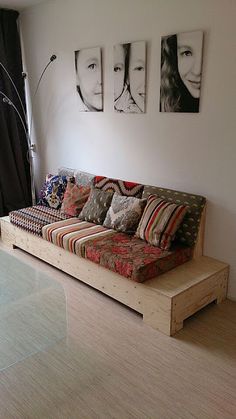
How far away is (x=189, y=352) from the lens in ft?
7.24

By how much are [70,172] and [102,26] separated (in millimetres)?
1428

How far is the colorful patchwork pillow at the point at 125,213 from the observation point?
2.95 m

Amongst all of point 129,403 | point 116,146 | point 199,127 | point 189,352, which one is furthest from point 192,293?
point 116,146

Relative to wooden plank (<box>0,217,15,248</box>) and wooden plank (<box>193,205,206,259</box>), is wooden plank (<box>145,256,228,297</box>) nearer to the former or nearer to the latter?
wooden plank (<box>193,205,206,259</box>)

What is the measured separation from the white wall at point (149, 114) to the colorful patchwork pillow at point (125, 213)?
0.94ft

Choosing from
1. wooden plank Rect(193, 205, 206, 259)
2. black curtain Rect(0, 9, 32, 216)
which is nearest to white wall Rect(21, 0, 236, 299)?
wooden plank Rect(193, 205, 206, 259)

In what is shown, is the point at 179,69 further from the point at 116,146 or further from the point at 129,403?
the point at 129,403

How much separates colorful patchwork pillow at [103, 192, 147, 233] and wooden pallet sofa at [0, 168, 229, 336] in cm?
9

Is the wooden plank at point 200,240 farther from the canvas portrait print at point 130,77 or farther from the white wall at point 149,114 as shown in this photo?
the canvas portrait print at point 130,77

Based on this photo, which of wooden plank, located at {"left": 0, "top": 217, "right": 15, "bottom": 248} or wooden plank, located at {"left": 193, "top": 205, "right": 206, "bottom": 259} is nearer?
wooden plank, located at {"left": 193, "top": 205, "right": 206, "bottom": 259}

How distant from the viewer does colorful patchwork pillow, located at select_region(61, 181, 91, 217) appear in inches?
136

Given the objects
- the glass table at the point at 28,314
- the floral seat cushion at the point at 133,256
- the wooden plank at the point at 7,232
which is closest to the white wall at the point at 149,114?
the floral seat cushion at the point at 133,256

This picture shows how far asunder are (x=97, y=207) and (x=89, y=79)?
1243mm

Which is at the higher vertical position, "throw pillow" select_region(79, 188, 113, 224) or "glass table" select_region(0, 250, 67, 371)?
"throw pillow" select_region(79, 188, 113, 224)
